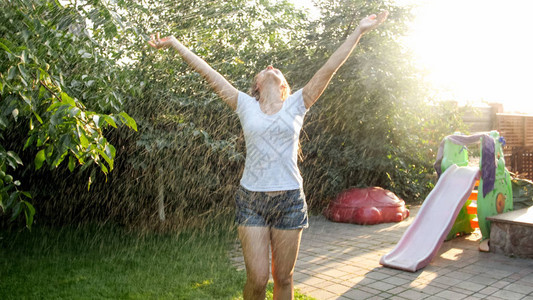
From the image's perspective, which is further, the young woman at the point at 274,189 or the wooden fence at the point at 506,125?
the wooden fence at the point at 506,125

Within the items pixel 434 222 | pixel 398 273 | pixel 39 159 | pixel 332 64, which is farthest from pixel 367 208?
pixel 39 159

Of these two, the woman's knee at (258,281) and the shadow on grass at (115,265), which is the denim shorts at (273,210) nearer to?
the woman's knee at (258,281)

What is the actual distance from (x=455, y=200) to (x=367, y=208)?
194cm

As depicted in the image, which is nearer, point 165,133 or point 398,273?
point 398,273

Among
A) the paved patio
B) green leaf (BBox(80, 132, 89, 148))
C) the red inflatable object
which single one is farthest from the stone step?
green leaf (BBox(80, 132, 89, 148))

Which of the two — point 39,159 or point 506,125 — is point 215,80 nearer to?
point 39,159

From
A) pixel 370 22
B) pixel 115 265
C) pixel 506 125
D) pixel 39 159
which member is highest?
pixel 370 22

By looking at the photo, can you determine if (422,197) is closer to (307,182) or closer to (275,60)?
(307,182)

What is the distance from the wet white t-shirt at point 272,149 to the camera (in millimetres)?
2637

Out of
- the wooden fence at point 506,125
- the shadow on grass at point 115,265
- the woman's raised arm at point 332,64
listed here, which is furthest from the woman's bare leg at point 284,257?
the wooden fence at point 506,125

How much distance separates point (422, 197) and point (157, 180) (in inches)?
226

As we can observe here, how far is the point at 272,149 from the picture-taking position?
2.65 m

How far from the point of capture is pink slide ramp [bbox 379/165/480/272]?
502 centimetres

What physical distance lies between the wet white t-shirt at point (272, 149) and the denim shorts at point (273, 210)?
0.05 m
